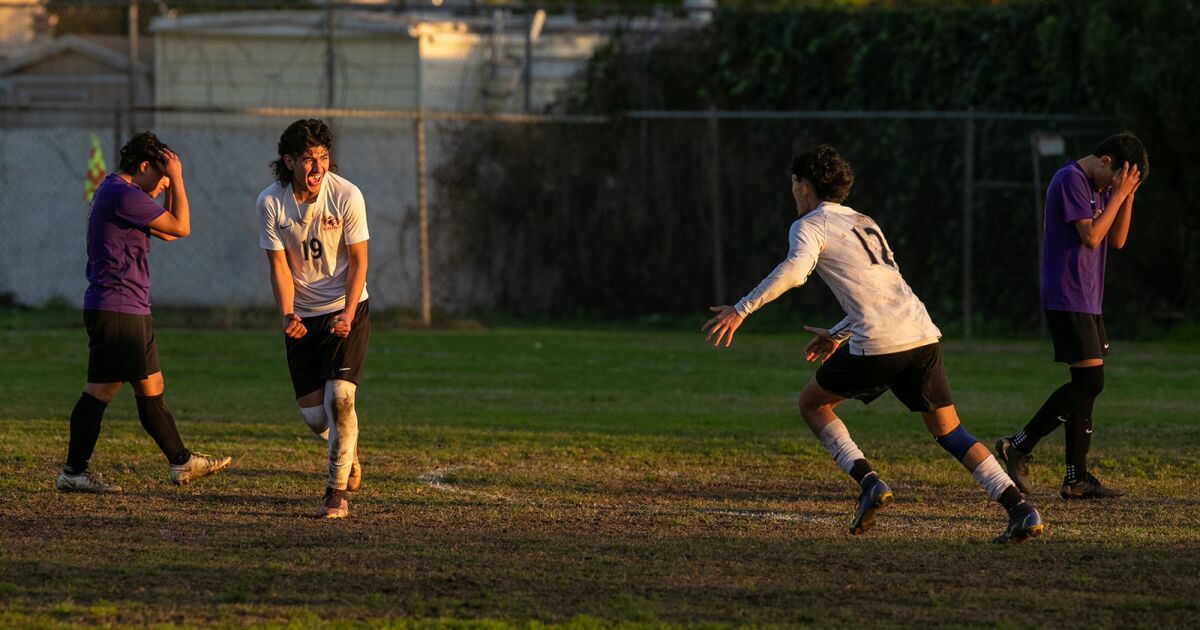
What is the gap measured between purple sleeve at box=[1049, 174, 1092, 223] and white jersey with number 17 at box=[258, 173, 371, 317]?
3796mm

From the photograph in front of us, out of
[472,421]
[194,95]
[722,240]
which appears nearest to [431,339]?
[722,240]

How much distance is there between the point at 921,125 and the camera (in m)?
20.7

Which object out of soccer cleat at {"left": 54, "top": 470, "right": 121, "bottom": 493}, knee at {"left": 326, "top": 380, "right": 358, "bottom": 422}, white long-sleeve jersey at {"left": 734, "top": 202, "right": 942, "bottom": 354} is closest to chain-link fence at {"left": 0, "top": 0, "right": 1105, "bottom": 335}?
soccer cleat at {"left": 54, "top": 470, "right": 121, "bottom": 493}

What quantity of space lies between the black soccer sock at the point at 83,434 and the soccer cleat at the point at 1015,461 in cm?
504

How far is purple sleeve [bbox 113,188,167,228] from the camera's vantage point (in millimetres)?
8602

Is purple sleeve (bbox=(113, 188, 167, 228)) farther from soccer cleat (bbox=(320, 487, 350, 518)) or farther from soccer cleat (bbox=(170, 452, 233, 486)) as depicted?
soccer cleat (bbox=(320, 487, 350, 518))

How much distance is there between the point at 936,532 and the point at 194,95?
19.8 m

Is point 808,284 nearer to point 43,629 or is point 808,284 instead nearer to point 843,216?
point 843,216

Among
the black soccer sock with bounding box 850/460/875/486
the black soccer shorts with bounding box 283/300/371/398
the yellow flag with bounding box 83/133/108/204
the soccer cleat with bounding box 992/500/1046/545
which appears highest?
the yellow flag with bounding box 83/133/108/204

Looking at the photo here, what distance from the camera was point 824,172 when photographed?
7.39 m

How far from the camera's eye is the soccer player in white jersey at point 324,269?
7.97 m

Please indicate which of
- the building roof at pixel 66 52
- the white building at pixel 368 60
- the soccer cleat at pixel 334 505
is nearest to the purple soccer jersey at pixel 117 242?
the soccer cleat at pixel 334 505

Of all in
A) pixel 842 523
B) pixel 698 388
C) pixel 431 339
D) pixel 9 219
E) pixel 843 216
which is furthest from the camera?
pixel 9 219

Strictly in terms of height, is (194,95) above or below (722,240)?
above
